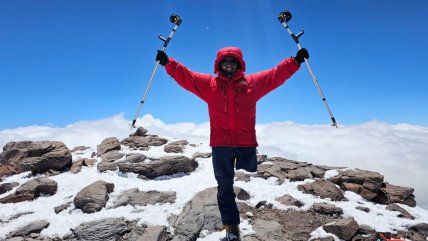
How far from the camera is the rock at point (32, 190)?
1227cm

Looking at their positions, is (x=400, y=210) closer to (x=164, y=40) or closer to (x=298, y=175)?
(x=298, y=175)

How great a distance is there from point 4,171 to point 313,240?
1430 cm

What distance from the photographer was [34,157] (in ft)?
50.4

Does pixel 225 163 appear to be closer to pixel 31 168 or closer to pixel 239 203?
pixel 239 203

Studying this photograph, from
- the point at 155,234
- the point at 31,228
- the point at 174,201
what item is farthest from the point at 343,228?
the point at 31,228

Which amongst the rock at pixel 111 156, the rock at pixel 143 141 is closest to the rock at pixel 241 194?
the rock at pixel 111 156

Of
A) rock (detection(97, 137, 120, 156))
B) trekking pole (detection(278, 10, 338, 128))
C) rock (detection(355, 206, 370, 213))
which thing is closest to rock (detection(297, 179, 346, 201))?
rock (detection(355, 206, 370, 213))

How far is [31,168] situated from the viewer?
14961 millimetres

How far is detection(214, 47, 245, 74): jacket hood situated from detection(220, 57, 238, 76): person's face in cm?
10

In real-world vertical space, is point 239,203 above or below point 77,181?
below

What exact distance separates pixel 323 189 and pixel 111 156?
32.2 ft

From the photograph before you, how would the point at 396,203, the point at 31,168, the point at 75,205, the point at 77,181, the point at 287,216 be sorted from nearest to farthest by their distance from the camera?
the point at 287,216 < the point at 75,205 < the point at 396,203 < the point at 77,181 < the point at 31,168

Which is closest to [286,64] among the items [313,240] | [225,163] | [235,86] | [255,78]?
[255,78]

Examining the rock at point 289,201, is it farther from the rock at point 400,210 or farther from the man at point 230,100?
the man at point 230,100
